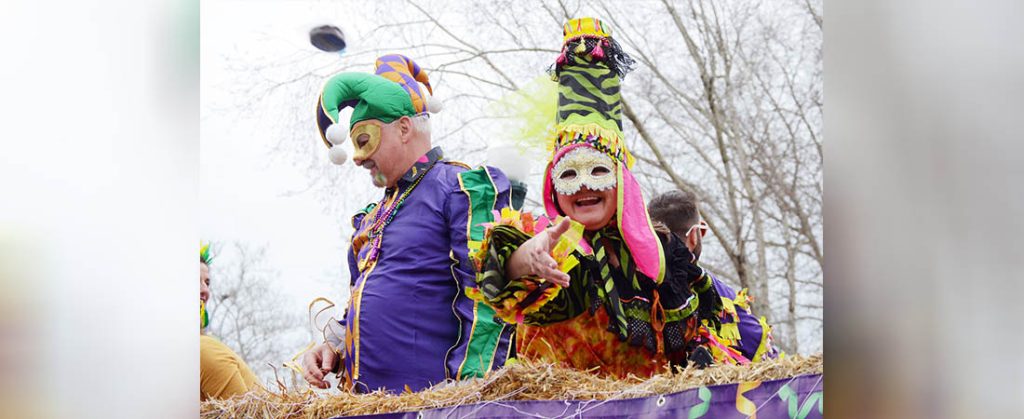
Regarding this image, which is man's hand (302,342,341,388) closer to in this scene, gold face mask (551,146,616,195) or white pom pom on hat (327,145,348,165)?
Result: white pom pom on hat (327,145,348,165)

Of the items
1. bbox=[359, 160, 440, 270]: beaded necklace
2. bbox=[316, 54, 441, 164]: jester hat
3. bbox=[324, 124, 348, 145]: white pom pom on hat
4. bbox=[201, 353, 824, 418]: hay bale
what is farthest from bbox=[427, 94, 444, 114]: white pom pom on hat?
bbox=[201, 353, 824, 418]: hay bale

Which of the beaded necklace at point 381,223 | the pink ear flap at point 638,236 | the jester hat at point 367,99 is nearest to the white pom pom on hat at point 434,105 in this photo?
the jester hat at point 367,99

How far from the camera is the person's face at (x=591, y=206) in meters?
2.82

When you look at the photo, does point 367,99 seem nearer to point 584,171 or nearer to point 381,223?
point 381,223

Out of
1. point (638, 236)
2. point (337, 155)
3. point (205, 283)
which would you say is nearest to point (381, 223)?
point (337, 155)

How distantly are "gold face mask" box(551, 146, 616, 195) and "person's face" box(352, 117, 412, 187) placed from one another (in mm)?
465

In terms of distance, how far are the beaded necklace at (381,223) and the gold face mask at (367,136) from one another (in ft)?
0.48

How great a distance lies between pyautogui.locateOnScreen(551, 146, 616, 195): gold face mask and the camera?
280 cm

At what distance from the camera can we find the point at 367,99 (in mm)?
2922

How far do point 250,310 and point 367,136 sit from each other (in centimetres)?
62
